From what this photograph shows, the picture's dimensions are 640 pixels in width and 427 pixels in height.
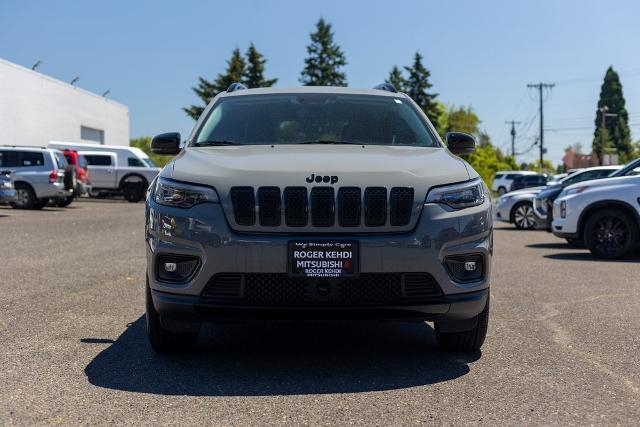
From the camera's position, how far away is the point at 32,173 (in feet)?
87.7

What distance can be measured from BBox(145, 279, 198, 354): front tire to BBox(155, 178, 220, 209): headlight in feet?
1.84

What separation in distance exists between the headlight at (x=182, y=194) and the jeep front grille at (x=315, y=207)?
0.44ft

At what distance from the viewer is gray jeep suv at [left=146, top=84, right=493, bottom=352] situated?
4711mm

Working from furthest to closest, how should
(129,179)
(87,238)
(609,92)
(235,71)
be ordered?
(609,92) < (235,71) < (129,179) < (87,238)

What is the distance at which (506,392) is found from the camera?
451cm

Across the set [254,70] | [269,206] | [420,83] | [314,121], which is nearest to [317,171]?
[269,206]

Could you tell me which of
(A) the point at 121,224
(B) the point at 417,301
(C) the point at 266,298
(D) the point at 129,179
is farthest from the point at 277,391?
(D) the point at 129,179

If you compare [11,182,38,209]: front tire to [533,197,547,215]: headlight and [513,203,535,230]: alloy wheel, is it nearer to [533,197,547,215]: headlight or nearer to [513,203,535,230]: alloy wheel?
[513,203,535,230]: alloy wheel

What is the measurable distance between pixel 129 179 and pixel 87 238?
66.7ft

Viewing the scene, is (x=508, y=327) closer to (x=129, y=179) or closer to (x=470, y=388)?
(x=470, y=388)

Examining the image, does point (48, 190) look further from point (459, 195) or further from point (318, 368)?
point (459, 195)

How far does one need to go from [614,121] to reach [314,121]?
368 ft

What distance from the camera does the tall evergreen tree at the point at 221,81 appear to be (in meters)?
79.6

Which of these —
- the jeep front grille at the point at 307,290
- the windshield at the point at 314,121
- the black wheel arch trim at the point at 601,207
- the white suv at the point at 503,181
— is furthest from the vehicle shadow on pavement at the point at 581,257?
the white suv at the point at 503,181
